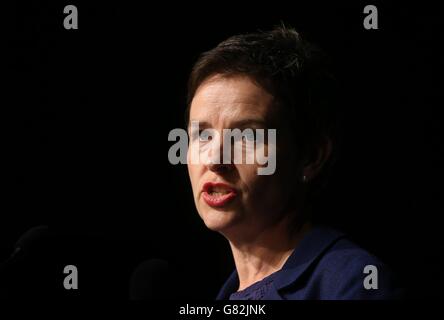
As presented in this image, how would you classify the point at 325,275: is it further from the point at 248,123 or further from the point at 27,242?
the point at 27,242

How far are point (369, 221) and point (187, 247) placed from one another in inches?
24.7

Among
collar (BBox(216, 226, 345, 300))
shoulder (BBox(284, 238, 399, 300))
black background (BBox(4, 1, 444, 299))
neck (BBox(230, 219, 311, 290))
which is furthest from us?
black background (BBox(4, 1, 444, 299))

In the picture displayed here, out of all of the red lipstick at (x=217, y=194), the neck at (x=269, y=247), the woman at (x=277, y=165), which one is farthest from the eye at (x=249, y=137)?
the neck at (x=269, y=247)

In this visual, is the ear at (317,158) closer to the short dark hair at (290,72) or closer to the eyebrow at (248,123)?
the short dark hair at (290,72)

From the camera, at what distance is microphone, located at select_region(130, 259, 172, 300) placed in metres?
1.43

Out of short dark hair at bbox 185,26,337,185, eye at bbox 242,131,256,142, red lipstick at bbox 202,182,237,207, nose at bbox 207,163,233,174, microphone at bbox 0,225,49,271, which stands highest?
short dark hair at bbox 185,26,337,185

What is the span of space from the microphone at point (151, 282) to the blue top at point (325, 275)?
182mm

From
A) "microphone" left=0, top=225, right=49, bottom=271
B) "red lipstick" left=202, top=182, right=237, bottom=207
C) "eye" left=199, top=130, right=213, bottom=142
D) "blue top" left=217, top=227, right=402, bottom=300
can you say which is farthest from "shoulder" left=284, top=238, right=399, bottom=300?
"microphone" left=0, top=225, right=49, bottom=271

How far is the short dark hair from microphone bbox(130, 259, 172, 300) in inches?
17.4

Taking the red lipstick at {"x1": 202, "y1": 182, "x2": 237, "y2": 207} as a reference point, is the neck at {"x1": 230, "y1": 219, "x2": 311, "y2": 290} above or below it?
below

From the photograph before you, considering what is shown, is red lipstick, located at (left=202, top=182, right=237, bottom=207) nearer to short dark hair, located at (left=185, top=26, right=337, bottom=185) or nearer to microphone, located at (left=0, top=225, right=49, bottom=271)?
short dark hair, located at (left=185, top=26, right=337, bottom=185)

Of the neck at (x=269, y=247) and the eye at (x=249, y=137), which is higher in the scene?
the eye at (x=249, y=137)

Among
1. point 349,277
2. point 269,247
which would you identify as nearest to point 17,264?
point 269,247

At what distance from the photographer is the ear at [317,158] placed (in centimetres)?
142
